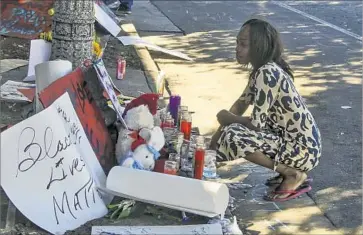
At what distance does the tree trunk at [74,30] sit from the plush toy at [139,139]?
4.29 ft

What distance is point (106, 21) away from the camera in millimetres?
8992

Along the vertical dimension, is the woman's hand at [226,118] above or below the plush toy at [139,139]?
below

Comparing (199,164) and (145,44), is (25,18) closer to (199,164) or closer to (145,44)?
(145,44)

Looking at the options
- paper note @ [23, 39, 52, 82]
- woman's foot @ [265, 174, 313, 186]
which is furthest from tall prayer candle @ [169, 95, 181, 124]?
paper note @ [23, 39, 52, 82]

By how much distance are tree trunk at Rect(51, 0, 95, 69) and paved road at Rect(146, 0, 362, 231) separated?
1.19 metres

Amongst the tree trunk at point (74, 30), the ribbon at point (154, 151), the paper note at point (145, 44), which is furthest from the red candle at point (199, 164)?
the paper note at point (145, 44)

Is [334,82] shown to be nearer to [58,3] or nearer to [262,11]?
[58,3]

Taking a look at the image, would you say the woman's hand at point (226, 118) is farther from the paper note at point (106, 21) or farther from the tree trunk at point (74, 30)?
the paper note at point (106, 21)

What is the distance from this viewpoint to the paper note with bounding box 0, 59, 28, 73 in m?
6.27

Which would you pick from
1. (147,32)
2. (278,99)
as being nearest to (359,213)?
(278,99)

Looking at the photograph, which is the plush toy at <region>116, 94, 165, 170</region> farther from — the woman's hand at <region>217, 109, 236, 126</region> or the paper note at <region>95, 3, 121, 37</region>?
the paper note at <region>95, 3, 121, 37</region>

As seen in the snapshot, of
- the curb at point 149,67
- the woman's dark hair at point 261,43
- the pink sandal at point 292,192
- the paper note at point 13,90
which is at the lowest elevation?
the pink sandal at point 292,192

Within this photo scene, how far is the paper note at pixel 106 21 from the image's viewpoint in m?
8.76

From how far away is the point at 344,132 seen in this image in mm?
5898
